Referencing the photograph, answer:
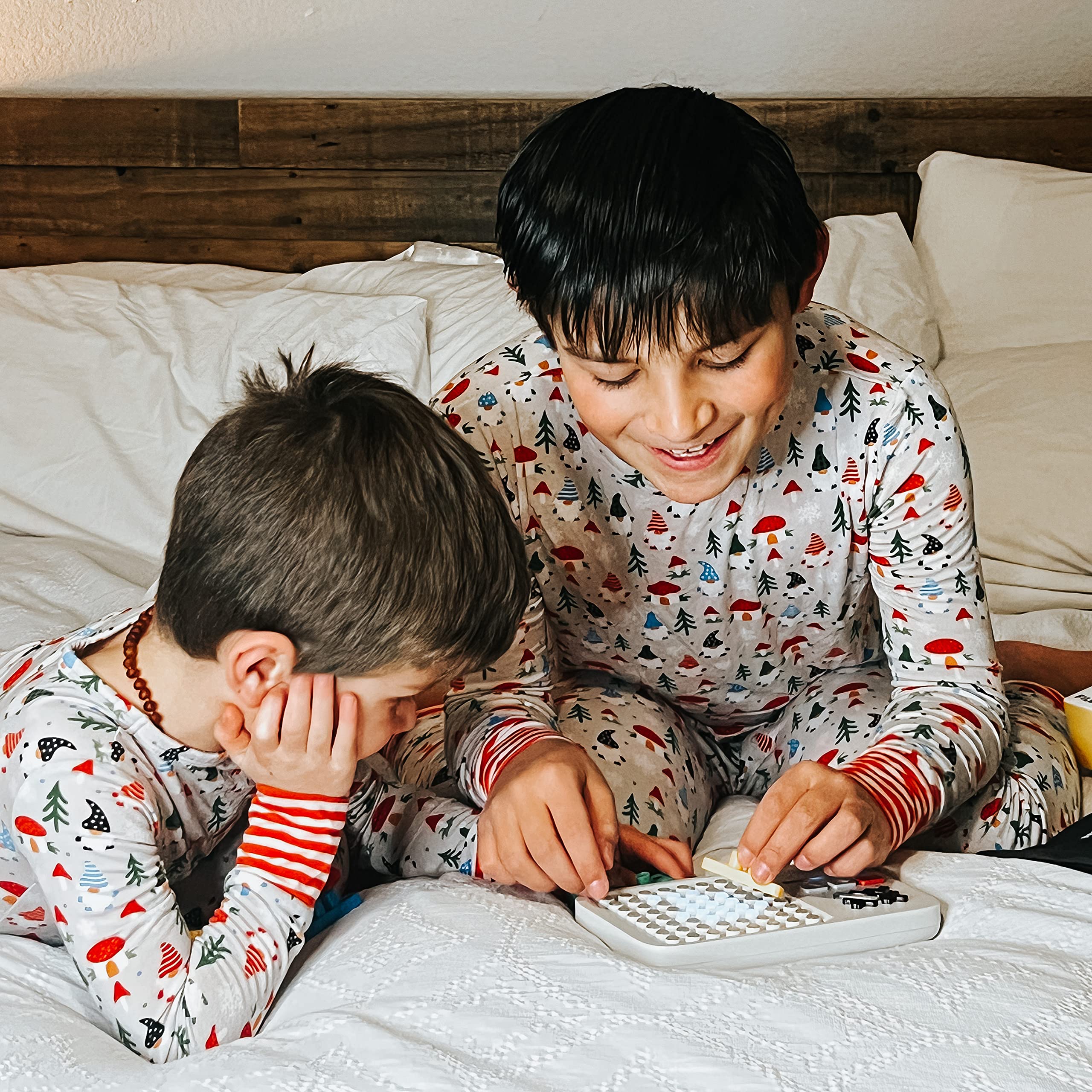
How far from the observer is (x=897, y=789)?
885 mm

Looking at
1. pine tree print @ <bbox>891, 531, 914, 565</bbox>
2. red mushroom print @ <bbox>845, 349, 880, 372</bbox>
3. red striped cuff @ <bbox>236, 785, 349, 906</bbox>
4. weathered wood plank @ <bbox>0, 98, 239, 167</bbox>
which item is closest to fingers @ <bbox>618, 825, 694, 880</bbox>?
red striped cuff @ <bbox>236, 785, 349, 906</bbox>

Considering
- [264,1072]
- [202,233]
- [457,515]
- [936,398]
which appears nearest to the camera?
[264,1072]

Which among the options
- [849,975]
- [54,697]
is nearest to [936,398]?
[849,975]

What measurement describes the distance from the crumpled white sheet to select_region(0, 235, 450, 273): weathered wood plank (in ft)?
4.83

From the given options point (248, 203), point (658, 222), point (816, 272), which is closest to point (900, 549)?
point (816, 272)

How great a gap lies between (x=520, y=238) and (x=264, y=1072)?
0.53 m

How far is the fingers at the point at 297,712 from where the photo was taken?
77cm

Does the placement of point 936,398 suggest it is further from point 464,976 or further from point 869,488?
point 464,976

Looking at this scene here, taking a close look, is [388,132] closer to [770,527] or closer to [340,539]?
[770,527]

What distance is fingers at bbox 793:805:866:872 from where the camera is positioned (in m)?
0.82

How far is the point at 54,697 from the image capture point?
31.5 inches

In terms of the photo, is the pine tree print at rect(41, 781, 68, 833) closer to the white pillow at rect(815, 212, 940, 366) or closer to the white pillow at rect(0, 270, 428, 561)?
the white pillow at rect(0, 270, 428, 561)

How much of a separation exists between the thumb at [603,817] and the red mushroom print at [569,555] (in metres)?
0.26

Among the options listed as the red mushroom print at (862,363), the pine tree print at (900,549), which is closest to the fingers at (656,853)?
the pine tree print at (900,549)
